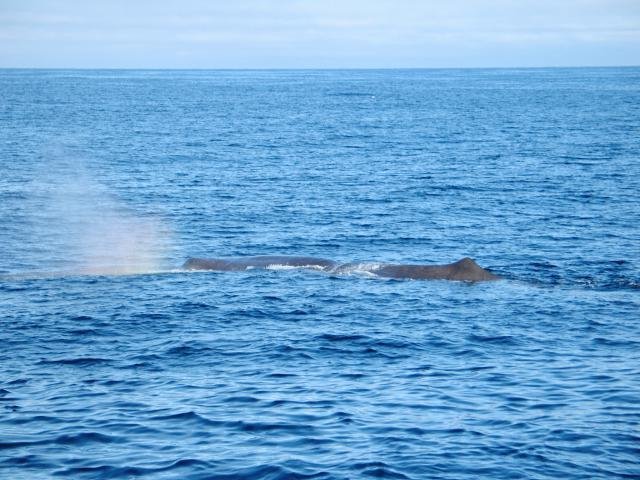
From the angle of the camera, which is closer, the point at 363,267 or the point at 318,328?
the point at 318,328

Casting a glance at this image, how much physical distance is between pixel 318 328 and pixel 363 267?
30.5 feet

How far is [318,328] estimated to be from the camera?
3306 cm

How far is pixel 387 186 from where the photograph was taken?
71875 mm

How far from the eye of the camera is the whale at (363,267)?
40.1 meters

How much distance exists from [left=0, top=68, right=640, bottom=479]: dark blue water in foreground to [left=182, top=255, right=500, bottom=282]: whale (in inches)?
33.0

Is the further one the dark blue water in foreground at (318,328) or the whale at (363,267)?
the whale at (363,267)

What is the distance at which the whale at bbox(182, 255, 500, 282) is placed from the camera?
40125 mm

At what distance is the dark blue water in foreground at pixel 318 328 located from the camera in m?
22.2

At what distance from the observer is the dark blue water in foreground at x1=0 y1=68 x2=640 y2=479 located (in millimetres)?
22219

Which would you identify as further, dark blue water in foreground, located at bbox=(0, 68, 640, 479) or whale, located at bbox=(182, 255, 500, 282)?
whale, located at bbox=(182, 255, 500, 282)

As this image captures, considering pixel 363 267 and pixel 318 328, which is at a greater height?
pixel 363 267

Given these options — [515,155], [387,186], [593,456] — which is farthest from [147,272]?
[515,155]

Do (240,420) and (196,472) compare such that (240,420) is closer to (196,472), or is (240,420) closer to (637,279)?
(196,472)

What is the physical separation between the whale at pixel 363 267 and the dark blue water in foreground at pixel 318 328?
838 mm
